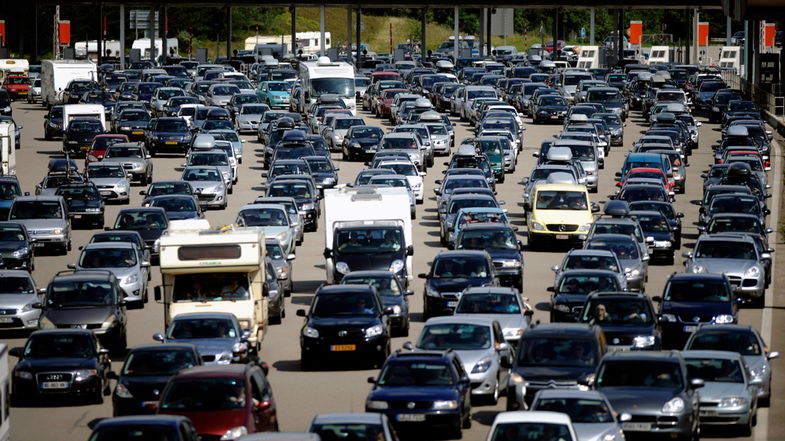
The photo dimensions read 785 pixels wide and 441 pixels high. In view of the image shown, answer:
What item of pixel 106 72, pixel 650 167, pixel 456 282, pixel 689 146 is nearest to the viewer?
pixel 456 282

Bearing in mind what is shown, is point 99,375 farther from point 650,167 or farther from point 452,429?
point 650,167

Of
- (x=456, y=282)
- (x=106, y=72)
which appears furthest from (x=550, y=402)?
(x=106, y=72)

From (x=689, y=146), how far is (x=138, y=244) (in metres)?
34.2

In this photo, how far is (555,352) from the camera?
1040 inches

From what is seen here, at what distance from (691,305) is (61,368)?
38.9ft

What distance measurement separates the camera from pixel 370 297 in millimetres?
31391

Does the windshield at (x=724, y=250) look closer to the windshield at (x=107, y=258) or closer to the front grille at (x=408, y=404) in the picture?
the windshield at (x=107, y=258)

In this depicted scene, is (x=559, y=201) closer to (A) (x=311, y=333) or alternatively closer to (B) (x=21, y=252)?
(B) (x=21, y=252)

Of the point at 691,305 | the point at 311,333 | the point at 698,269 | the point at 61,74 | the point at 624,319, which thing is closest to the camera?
the point at 311,333

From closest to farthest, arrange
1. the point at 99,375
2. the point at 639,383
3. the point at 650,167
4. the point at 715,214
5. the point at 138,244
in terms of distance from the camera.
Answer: the point at 639,383 < the point at 99,375 < the point at 138,244 < the point at 715,214 < the point at 650,167

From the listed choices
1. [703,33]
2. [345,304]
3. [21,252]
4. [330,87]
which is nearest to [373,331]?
[345,304]

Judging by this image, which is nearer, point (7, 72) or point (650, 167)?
point (650, 167)

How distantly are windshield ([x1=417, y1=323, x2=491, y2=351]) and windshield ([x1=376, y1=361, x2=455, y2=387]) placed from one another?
2.71 m

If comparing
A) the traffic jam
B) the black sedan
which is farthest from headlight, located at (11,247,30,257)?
the black sedan
